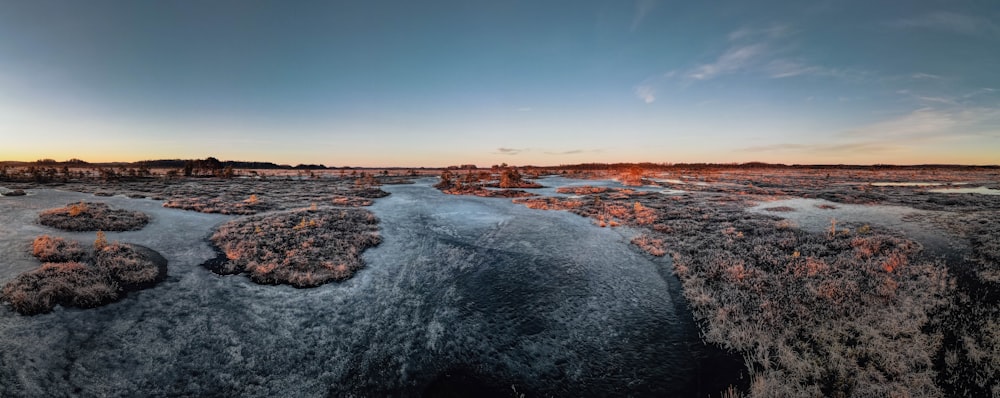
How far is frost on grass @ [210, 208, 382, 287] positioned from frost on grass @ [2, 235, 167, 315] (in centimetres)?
227

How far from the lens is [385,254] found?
57.7 feet

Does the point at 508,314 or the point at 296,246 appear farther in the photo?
the point at 296,246

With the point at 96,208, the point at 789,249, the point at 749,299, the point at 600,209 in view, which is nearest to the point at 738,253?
the point at 789,249

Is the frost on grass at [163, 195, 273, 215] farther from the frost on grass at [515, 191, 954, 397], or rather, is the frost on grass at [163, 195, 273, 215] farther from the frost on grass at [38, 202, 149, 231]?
the frost on grass at [515, 191, 954, 397]

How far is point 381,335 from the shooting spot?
385 inches

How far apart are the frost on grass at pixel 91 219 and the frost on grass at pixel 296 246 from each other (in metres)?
4.96

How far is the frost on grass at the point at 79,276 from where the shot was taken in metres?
9.81

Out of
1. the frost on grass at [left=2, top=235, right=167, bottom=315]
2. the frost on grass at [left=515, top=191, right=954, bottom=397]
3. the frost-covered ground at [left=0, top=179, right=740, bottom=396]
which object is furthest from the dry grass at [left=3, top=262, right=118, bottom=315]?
the frost on grass at [left=515, top=191, right=954, bottom=397]

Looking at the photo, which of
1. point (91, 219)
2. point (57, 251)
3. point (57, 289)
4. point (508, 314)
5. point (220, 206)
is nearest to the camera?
point (57, 289)

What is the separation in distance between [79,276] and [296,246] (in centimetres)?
691

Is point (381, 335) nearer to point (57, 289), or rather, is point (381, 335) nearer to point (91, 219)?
point (57, 289)

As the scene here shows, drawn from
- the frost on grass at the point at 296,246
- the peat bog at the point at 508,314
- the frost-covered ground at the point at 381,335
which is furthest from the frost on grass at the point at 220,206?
the frost-covered ground at the point at 381,335

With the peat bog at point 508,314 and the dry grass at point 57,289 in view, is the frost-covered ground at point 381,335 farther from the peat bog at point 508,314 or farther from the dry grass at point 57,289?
the dry grass at point 57,289

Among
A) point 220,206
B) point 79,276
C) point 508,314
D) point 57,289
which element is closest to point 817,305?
point 508,314
